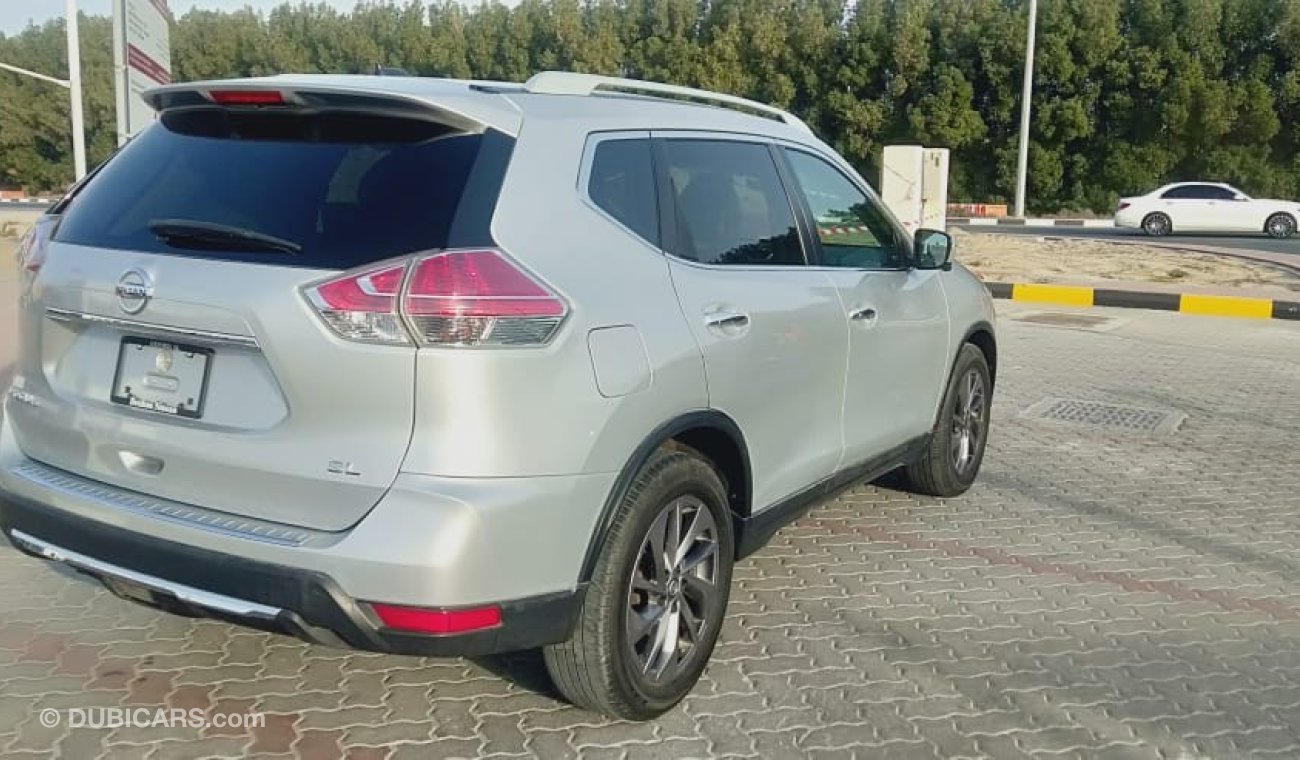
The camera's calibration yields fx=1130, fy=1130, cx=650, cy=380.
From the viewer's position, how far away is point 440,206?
2.66 m

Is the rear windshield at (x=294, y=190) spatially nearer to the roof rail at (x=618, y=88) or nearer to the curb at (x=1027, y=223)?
the roof rail at (x=618, y=88)

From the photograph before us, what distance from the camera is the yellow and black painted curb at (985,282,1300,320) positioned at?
40.9ft

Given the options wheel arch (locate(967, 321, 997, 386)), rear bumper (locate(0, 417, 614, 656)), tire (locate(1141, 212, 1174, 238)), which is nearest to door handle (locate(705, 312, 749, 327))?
rear bumper (locate(0, 417, 614, 656))

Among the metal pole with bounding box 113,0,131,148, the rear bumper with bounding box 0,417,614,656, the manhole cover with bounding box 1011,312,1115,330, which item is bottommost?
the manhole cover with bounding box 1011,312,1115,330

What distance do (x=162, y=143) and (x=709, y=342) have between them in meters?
1.62

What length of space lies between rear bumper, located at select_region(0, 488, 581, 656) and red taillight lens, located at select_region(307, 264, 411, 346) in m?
0.56

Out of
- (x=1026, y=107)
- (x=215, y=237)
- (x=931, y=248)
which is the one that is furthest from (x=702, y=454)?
(x=1026, y=107)

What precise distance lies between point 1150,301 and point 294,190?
1235 cm

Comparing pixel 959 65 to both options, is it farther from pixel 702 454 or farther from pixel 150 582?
pixel 150 582

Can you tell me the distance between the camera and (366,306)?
254cm

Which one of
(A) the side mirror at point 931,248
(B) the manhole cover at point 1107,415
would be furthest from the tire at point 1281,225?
(A) the side mirror at point 931,248

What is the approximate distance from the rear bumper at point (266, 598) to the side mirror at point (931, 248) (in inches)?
99.2

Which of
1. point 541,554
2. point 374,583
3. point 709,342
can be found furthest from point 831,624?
point 374,583

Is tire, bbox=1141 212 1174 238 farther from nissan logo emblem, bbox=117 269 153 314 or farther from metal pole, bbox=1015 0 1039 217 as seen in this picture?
nissan logo emblem, bbox=117 269 153 314
